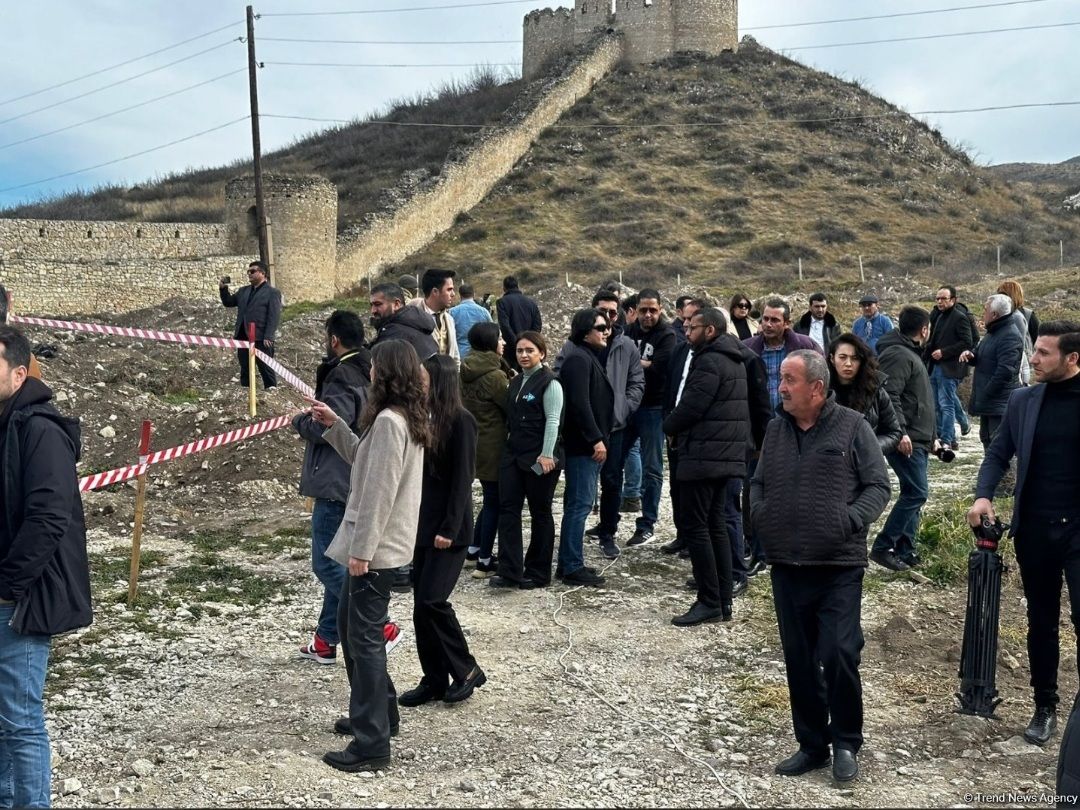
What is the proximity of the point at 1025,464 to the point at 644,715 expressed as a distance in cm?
210

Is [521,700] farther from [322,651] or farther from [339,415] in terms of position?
[339,415]

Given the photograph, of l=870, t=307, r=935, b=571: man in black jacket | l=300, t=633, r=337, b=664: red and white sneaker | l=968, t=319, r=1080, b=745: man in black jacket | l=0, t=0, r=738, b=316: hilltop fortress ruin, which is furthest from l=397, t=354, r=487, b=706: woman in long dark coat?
l=0, t=0, r=738, b=316: hilltop fortress ruin

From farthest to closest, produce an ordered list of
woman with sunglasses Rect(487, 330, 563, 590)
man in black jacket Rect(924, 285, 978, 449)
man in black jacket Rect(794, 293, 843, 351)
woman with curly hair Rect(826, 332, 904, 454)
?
man in black jacket Rect(924, 285, 978, 449), man in black jacket Rect(794, 293, 843, 351), woman with sunglasses Rect(487, 330, 563, 590), woman with curly hair Rect(826, 332, 904, 454)

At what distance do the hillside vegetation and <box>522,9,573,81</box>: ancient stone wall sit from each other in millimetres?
3988

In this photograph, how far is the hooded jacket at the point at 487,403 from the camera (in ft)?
23.8

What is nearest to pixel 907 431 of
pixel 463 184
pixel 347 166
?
pixel 463 184

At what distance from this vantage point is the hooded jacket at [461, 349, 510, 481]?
7266mm

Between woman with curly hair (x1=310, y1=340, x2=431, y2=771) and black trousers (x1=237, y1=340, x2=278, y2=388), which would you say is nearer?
woman with curly hair (x1=310, y1=340, x2=431, y2=771)

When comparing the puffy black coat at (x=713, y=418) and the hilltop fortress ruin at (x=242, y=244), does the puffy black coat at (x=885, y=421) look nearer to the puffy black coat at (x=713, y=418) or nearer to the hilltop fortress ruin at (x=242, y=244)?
the puffy black coat at (x=713, y=418)

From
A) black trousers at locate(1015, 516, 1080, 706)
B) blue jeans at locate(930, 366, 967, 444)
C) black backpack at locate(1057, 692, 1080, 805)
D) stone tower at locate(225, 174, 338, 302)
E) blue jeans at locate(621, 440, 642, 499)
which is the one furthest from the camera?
stone tower at locate(225, 174, 338, 302)

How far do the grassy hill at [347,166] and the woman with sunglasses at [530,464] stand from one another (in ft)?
96.2

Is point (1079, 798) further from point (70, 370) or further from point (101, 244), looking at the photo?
point (101, 244)

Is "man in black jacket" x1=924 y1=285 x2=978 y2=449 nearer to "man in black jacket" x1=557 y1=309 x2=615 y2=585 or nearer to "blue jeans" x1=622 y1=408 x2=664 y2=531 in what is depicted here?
"blue jeans" x1=622 y1=408 x2=664 y2=531

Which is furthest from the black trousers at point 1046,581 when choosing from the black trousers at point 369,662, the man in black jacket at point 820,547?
the black trousers at point 369,662
